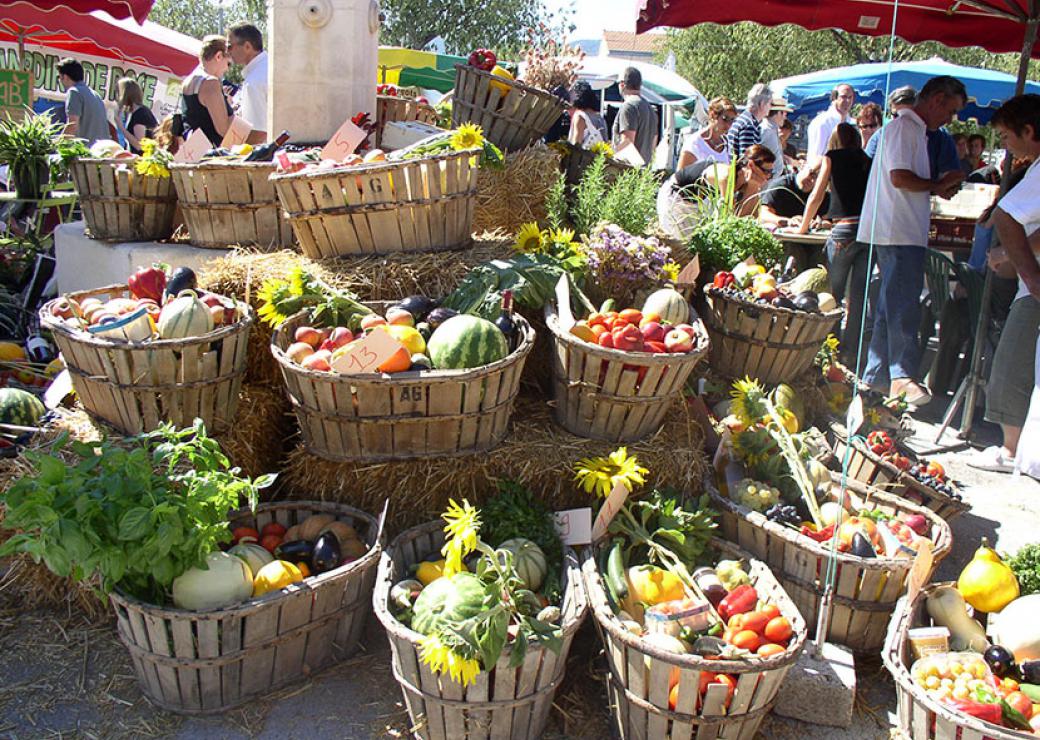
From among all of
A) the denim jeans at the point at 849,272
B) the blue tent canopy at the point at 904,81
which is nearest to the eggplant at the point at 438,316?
the denim jeans at the point at 849,272

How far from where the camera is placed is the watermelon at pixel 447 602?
8.14ft

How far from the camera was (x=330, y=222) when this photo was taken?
3.76 metres

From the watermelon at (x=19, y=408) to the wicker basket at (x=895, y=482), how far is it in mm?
3658

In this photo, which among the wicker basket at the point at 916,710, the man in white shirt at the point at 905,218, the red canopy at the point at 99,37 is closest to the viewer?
the wicker basket at the point at 916,710

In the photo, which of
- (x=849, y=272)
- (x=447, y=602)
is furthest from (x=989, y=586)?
(x=849, y=272)

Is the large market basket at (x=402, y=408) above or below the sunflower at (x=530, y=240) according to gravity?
below

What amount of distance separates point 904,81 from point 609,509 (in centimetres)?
1270

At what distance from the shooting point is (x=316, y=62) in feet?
16.4

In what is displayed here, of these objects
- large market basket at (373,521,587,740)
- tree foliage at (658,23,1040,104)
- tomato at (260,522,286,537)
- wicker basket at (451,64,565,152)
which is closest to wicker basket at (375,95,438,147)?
wicker basket at (451,64,565,152)

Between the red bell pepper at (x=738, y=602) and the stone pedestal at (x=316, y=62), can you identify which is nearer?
the red bell pepper at (x=738, y=602)

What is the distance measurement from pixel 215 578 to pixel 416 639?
714 millimetres

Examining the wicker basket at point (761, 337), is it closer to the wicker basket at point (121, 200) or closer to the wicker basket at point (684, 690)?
the wicker basket at point (684, 690)

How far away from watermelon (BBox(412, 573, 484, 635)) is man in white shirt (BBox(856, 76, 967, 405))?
4283mm

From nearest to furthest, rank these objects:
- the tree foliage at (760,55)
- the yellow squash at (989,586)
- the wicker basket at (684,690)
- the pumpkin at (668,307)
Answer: the wicker basket at (684,690)
the yellow squash at (989,586)
the pumpkin at (668,307)
the tree foliage at (760,55)
